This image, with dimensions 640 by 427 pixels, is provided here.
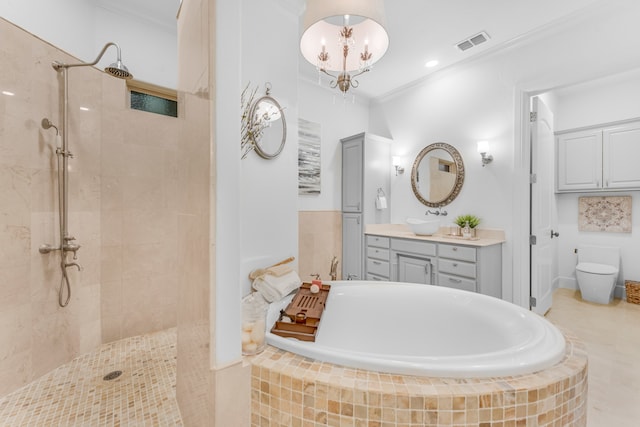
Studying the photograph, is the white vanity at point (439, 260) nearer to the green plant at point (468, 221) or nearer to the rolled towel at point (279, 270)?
the green plant at point (468, 221)

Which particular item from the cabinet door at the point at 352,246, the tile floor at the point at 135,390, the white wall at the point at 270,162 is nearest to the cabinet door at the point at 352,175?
the cabinet door at the point at 352,246

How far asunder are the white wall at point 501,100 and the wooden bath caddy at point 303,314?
2.14 meters

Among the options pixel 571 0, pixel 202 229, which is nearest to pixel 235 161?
pixel 202 229

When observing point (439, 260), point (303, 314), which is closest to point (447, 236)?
point (439, 260)

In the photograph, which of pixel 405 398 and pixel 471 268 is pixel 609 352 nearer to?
pixel 471 268

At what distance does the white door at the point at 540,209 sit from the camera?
2.63 metres

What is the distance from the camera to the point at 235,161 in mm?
Result: 932

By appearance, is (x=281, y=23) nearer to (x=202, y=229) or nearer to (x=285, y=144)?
(x=285, y=144)

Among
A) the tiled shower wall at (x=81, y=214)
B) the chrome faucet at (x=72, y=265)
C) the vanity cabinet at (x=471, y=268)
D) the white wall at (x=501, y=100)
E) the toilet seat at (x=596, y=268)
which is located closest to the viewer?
the tiled shower wall at (x=81, y=214)

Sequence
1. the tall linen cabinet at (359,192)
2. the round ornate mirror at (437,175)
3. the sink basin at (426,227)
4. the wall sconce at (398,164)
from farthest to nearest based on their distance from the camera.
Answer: the wall sconce at (398,164)
the tall linen cabinet at (359,192)
the round ornate mirror at (437,175)
the sink basin at (426,227)

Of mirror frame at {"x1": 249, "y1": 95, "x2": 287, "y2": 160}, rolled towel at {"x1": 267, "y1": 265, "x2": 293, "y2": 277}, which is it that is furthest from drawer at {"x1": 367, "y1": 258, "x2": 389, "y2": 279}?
mirror frame at {"x1": 249, "y1": 95, "x2": 287, "y2": 160}

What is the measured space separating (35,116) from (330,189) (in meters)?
2.71

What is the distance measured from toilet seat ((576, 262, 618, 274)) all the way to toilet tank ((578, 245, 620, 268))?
87mm

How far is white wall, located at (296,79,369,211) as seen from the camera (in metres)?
3.35
